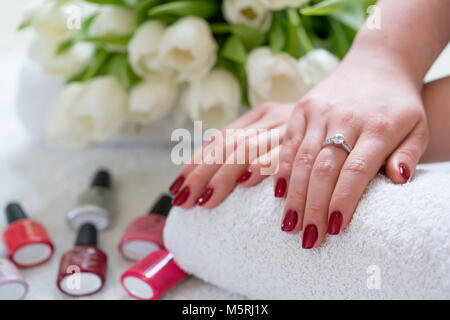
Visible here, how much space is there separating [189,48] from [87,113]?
0.71 feet

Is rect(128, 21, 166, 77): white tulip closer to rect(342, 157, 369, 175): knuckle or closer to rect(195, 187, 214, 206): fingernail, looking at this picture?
rect(195, 187, 214, 206): fingernail

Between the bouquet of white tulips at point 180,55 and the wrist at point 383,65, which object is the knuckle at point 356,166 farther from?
the bouquet of white tulips at point 180,55

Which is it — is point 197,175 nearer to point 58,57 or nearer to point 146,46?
point 146,46

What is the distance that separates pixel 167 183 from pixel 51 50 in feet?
1.05

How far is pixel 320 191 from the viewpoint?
1.97ft

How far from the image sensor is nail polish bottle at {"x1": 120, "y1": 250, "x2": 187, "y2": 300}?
2.31ft

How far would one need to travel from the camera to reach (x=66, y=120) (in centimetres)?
97

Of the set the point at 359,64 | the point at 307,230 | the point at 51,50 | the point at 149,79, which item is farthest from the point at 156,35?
the point at 307,230

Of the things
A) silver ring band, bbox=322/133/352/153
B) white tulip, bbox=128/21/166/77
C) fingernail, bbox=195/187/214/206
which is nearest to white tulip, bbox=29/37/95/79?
white tulip, bbox=128/21/166/77

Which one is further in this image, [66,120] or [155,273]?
[66,120]

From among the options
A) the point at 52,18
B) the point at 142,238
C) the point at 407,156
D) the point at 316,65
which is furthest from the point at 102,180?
the point at 407,156

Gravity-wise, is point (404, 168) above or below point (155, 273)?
above
